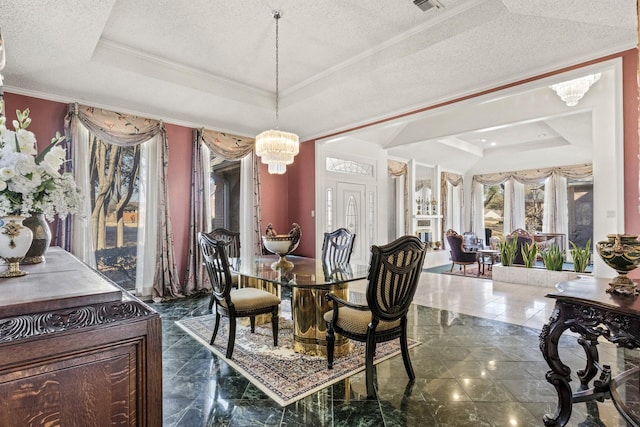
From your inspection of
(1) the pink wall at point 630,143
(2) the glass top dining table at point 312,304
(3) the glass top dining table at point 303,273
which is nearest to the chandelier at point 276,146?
(3) the glass top dining table at point 303,273

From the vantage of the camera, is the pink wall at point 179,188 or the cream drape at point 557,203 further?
the cream drape at point 557,203

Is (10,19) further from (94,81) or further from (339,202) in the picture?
(339,202)

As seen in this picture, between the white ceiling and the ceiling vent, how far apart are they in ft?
0.17

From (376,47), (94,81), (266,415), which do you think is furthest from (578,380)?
(94,81)

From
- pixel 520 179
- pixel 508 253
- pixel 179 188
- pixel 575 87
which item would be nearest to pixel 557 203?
pixel 520 179

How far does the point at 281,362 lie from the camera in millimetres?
2650

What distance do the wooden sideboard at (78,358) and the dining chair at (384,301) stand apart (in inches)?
60.4

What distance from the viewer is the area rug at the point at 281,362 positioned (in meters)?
2.28

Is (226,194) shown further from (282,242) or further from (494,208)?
(494,208)

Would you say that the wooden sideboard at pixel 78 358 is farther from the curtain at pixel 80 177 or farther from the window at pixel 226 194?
the window at pixel 226 194

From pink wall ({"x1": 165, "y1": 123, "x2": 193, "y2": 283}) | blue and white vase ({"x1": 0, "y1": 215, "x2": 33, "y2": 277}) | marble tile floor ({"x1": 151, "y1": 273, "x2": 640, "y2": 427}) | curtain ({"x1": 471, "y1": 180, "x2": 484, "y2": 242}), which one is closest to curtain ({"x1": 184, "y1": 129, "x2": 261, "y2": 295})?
pink wall ({"x1": 165, "y1": 123, "x2": 193, "y2": 283})

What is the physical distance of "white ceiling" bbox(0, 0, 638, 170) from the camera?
8.93 ft

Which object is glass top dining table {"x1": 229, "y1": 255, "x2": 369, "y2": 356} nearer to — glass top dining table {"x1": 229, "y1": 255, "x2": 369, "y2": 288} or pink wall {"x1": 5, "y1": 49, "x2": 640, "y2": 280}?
glass top dining table {"x1": 229, "y1": 255, "x2": 369, "y2": 288}

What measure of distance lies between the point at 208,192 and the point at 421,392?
4.29 m
